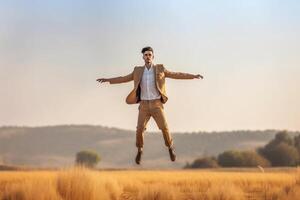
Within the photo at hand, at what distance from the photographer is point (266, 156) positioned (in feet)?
259

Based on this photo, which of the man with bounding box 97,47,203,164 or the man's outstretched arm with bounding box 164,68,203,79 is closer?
the man with bounding box 97,47,203,164

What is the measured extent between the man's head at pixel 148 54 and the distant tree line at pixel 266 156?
198 feet

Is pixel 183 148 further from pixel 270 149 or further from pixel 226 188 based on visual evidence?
pixel 226 188

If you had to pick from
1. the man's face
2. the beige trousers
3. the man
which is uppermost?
the man's face

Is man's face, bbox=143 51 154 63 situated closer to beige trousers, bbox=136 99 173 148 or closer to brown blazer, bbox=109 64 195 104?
brown blazer, bbox=109 64 195 104

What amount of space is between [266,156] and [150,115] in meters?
63.9

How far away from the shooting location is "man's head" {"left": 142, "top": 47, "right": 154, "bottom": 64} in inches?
634

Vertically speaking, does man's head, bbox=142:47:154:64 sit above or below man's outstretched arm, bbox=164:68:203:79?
above

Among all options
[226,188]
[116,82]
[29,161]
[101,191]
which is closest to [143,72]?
[116,82]

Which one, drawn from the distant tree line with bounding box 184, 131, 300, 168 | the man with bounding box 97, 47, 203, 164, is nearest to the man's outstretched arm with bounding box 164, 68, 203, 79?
the man with bounding box 97, 47, 203, 164

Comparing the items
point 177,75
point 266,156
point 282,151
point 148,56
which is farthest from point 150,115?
point 266,156

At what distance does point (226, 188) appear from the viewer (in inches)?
752

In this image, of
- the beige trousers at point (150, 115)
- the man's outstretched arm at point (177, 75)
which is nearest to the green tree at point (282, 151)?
the beige trousers at point (150, 115)

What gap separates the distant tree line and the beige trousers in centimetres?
5923
